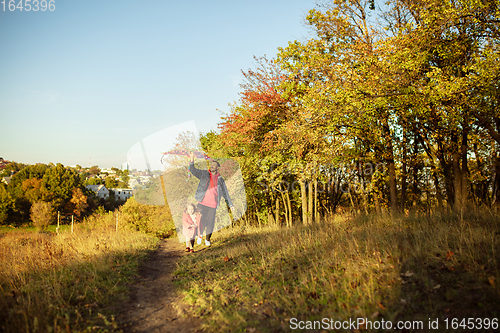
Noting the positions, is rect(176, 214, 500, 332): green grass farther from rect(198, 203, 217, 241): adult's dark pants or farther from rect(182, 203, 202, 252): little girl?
rect(198, 203, 217, 241): adult's dark pants

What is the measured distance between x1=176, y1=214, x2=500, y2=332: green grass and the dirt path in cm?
24

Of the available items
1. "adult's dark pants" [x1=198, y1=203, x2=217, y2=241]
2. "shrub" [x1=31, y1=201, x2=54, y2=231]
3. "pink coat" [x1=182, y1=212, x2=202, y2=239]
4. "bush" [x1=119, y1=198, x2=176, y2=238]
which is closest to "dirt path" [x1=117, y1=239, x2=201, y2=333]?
"pink coat" [x1=182, y1=212, x2=202, y2=239]

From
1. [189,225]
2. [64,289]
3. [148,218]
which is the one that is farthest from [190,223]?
[148,218]

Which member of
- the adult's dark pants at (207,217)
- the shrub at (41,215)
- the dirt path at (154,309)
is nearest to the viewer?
the dirt path at (154,309)

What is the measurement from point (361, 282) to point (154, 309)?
3381mm

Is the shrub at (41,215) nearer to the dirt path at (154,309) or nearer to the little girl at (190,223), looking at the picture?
the little girl at (190,223)

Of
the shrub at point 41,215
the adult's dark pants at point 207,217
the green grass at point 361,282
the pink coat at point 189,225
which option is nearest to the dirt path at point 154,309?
the green grass at point 361,282

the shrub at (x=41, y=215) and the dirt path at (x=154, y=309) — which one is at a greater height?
the dirt path at (x=154, y=309)

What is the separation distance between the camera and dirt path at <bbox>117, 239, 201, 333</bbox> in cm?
409

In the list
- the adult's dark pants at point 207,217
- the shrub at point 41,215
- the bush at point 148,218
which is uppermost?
the adult's dark pants at point 207,217

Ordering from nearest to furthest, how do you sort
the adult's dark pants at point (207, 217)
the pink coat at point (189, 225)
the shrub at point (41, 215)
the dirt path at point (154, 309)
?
the dirt path at point (154, 309)
the pink coat at point (189, 225)
the adult's dark pants at point (207, 217)
the shrub at point (41, 215)

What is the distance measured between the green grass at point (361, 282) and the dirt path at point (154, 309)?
9.5 inches

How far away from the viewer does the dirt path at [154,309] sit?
4092 mm

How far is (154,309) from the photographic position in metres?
4.72
